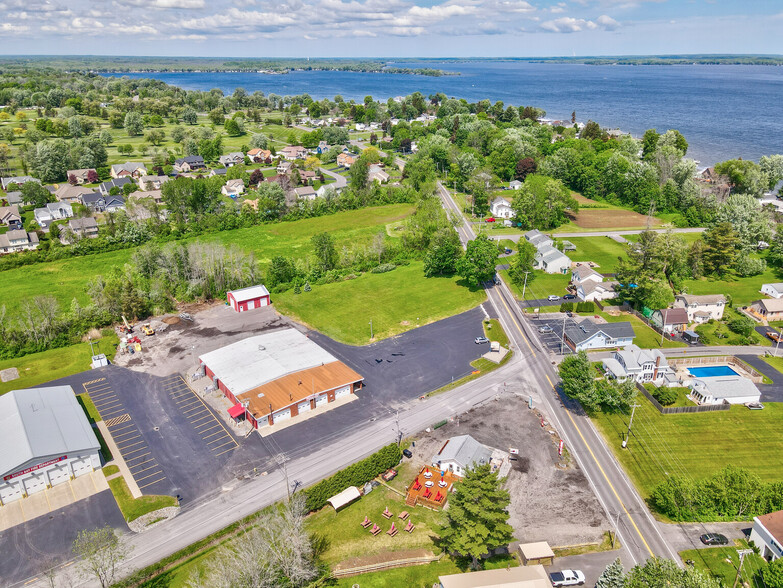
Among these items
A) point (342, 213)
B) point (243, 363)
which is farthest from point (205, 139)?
point (243, 363)

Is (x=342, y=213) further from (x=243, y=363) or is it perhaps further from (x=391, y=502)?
(x=391, y=502)

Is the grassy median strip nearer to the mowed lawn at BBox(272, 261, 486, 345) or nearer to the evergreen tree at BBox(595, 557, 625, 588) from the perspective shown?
the mowed lawn at BBox(272, 261, 486, 345)

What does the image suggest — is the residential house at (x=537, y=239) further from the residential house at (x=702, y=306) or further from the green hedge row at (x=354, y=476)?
the green hedge row at (x=354, y=476)

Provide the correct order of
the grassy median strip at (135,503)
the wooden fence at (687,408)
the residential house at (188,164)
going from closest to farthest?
the grassy median strip at (135,503) < the wooden fence at (687,408) < the residential house at (188,164)

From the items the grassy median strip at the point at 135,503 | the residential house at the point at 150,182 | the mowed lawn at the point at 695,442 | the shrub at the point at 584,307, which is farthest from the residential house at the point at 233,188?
the mowed lawn at the point at 695,442

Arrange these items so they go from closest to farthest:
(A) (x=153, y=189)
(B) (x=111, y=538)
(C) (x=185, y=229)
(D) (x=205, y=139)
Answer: (B) (x=111, y=538)
(C) (x=185, y=229)
(A) (x=153, y=189)
(D) (x=205, y=139)

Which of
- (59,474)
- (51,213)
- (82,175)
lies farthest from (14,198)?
(59,474)
